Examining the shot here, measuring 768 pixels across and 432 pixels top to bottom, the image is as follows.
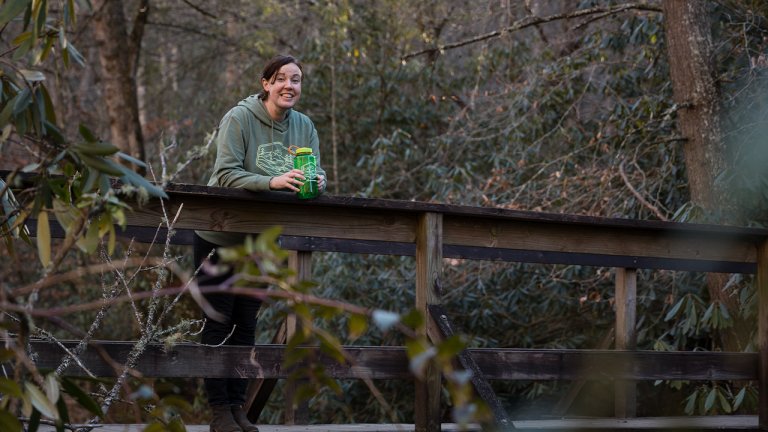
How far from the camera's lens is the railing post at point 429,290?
13.6 ft

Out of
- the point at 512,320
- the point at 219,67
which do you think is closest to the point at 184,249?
the point at 219,67

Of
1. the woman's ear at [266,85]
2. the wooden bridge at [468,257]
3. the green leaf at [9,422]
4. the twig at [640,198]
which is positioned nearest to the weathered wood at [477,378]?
the wooden bridge at [468,257]

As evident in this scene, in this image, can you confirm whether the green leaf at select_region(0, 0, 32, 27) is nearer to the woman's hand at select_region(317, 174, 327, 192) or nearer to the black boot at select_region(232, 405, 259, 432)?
the woman's hand at select_region(317, 174, 327, 192)

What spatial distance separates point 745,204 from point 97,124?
1116 cm

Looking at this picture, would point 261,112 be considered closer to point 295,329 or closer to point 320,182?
point 320,182

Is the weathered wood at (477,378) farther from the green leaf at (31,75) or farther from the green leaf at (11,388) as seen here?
the green leaf at (11,388)

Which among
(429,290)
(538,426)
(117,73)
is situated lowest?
(538,426)

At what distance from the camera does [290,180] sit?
3852 millimetres

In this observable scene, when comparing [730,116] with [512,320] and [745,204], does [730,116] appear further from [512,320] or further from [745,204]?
[512,320]

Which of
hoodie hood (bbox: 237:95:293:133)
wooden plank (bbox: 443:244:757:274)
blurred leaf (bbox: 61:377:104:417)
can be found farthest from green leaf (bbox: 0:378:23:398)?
wooden plank (bbox: 443:244:757:274)

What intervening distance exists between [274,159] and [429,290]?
821 mm

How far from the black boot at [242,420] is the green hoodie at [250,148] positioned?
652mm

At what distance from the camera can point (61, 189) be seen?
233 centimetres

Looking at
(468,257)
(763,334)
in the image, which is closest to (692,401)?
(763,334)
